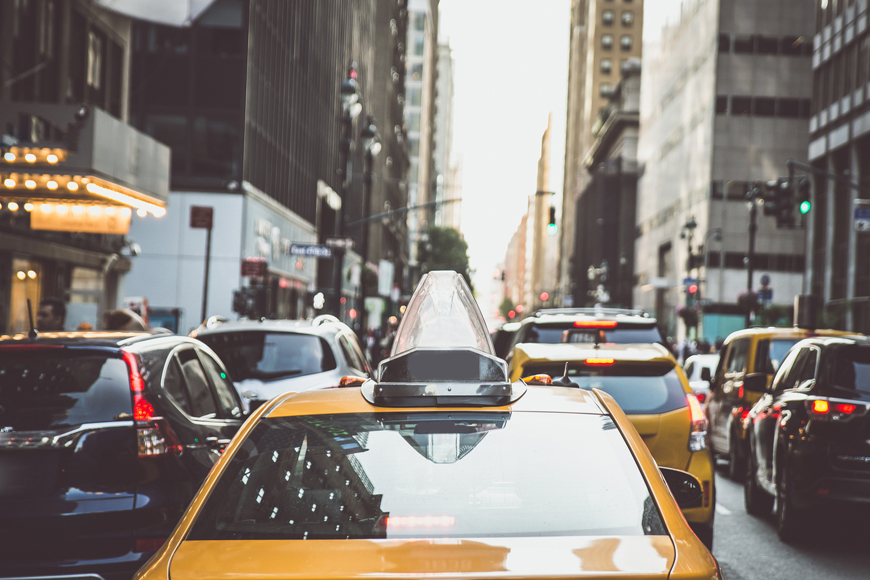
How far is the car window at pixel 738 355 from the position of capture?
13.6 m

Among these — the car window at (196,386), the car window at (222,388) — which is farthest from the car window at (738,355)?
the car window at (196,386)

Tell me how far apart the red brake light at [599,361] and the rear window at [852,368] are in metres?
2.17

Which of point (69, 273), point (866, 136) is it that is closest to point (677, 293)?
point (866, 136)

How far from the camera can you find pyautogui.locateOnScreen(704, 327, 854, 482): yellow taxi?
1286cm

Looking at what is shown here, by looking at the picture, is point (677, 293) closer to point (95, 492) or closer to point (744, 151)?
point (744, 151)

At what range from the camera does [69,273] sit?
25359 millimetres

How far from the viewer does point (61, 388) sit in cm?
593

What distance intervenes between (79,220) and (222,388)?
12.4 metres

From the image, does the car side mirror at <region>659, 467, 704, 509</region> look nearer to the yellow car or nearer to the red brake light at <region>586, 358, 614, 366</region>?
the yellow car

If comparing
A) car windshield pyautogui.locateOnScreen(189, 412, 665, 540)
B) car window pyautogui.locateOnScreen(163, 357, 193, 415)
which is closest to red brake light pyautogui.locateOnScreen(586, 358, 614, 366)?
car window pyautogui.locateOnScreen(163, 357, 193, 415)

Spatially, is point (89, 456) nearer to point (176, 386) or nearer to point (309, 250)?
point (176, 386)

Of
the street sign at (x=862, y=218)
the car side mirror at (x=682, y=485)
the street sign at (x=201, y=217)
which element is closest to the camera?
the car side mirror at (x=682, y=485)

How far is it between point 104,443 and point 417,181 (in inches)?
4940

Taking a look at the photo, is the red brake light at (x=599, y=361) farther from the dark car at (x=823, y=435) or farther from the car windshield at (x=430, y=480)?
the car windshield at (x=430, y=480)
